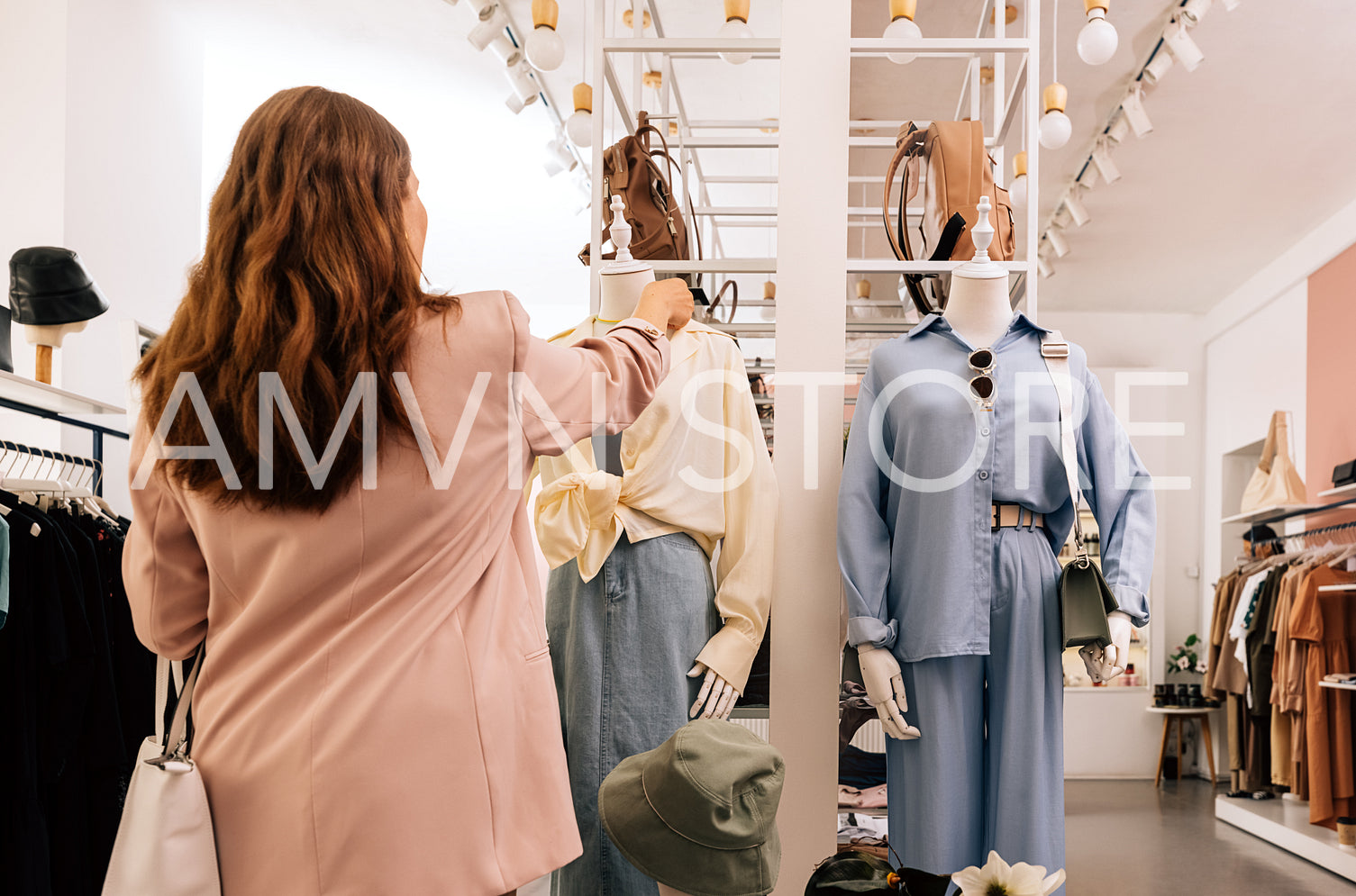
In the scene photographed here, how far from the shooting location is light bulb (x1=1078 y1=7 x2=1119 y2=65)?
138 inches

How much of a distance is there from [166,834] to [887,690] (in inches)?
48.7

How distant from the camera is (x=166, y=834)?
1.11 m

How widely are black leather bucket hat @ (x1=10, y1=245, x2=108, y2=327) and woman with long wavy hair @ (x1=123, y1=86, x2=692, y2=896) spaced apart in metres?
2.41

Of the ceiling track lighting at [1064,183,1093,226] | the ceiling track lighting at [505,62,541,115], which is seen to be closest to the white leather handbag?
the ceiling track lighting at [505,62,541,115]

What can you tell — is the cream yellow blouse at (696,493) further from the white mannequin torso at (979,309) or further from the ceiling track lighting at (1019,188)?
the ceiling track lighting at (1019,188)

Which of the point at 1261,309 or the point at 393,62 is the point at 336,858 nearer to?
the point at 393,62

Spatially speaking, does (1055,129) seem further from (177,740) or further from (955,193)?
(177,740)

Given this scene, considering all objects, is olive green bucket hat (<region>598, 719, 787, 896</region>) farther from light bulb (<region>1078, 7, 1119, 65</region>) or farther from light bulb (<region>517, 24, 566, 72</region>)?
light bulb (<region>1078, 7, 1119, 65</region>)

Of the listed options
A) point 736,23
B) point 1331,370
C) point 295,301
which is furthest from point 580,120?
point 1331,370

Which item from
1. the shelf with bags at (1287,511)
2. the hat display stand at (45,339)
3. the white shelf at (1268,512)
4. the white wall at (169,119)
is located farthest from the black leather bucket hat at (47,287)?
the white shelf at (1268,512)

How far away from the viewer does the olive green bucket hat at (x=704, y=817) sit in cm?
129

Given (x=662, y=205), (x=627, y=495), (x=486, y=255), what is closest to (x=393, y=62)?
(x=486, y=255)

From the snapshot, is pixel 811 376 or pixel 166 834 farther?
pixel 811 376

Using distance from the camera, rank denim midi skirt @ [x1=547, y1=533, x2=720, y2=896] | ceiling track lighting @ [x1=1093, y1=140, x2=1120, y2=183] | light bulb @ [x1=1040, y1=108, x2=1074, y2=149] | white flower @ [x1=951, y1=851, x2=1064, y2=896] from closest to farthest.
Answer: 1. white flower @ [x1=951, y1=851, x2=1064, y2=896]
2. denim midi skirt @ [x1=547, y1=533, x2=720, y2=896]
3. light bulb @ [x1=1040, y1=108, x2=1074, y2=149]
4. ceiling track lighting @ [x1=1093, y1=140, x2=1120, y2=183]
